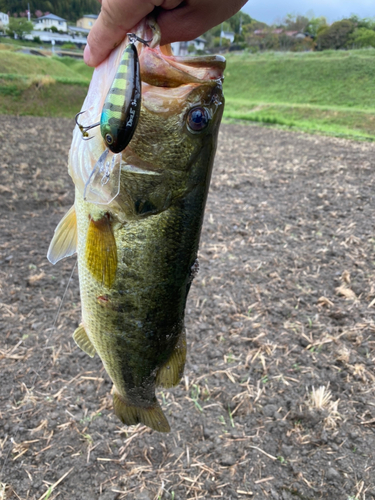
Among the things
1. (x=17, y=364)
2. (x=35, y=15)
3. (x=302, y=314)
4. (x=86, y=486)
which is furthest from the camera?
(x=35, y=15)

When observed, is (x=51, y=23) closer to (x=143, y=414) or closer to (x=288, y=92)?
(x=288, y=92)

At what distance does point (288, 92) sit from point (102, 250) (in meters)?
33.8

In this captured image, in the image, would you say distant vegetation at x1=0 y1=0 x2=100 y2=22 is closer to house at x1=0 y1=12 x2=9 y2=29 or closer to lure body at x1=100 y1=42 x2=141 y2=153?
house at x1=0 y1=12 x2=9 y2=29

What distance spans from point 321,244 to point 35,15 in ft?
217

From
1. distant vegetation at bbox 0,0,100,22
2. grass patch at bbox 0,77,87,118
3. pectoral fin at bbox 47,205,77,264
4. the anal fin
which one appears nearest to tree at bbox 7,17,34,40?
distant vegetation at bbox 0,0,100,22

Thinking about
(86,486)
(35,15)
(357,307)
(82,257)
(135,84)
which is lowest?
(86,486)

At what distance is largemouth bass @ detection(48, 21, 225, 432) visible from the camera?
1267 millimetres

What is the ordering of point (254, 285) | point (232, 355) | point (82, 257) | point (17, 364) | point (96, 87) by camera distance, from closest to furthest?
point (96, 87) < point (82, 257) < point (17, 364) < point (232, 355) < point (254, 285)

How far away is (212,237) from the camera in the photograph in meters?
5.60

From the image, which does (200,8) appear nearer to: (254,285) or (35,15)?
(254,285)

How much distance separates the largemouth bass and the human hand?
0.15 ft

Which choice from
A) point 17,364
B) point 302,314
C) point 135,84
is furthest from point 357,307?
point 135,84

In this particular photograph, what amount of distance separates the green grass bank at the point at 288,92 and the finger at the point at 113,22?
1730 cm

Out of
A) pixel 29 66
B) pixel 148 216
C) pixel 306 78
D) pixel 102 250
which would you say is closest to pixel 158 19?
pixel 148 216
